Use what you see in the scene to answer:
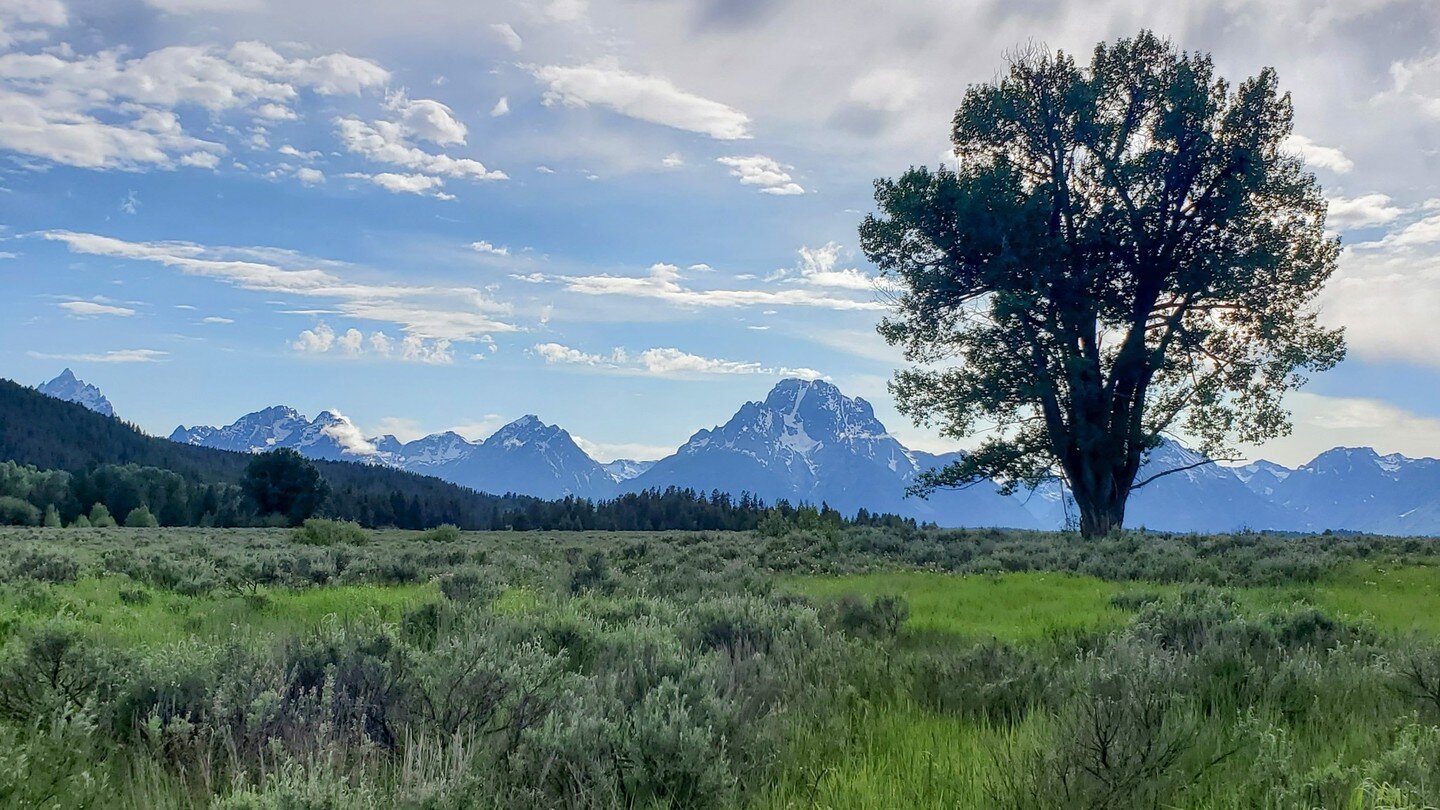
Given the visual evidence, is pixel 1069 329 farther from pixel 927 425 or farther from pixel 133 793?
pixel 133 793

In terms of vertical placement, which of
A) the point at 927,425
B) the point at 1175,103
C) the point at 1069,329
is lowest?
the point at 927,425

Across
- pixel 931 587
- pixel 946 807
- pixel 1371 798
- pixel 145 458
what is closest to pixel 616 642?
pixel 946 807

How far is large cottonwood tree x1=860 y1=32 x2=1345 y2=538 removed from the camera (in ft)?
71.6

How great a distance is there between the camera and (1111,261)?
2262 cm

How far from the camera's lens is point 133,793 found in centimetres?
351

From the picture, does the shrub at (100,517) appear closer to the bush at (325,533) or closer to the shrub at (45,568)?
the bush at (325,533)

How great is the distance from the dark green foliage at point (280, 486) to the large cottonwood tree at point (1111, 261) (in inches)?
3426

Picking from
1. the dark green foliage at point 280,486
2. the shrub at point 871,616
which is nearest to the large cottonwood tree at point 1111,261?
the shrub at point 871,616

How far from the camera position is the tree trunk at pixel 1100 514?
23.1 metres

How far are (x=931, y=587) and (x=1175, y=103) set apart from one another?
16.2 metres

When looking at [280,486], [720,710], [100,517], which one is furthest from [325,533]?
[100,517]

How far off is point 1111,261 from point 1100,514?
269 inches

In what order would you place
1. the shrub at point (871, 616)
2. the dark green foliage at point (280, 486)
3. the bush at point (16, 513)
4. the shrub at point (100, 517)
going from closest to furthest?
the shrub at point (871, 616) → the bush at point (16, 513) → the shrub at point (100, 517) → the dark green foliage at point (280, 486)

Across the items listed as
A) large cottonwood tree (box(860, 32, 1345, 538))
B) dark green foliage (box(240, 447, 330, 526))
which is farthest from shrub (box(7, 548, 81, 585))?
dark green foliage (box(240, 447, 330, 526))
